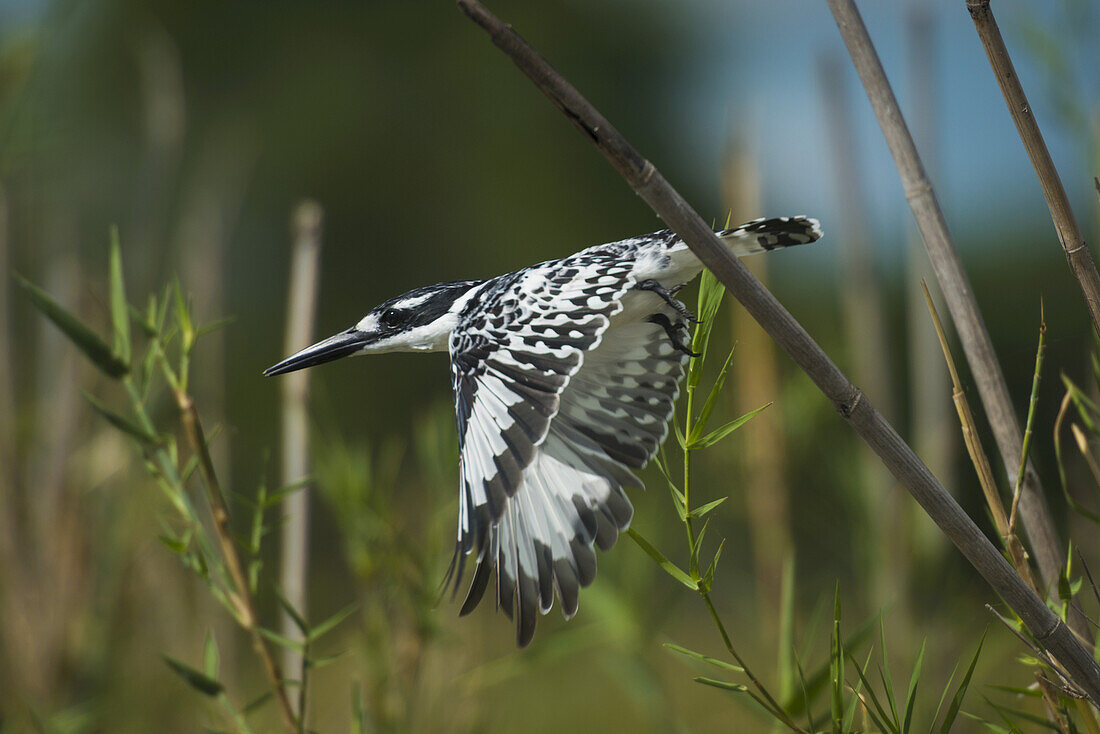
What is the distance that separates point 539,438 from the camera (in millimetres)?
417

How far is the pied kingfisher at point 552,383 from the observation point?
44 cm

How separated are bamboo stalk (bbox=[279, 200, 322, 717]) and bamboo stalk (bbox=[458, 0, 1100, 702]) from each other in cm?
37

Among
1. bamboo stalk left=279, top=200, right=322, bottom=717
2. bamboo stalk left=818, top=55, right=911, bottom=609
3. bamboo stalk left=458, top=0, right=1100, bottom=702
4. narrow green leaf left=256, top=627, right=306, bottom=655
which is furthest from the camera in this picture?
bamboo stalk left=818, top=55, right=911, bottom=609

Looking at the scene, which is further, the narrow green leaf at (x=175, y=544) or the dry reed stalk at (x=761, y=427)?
→ the dry reed stalk at (x=761, y=427)

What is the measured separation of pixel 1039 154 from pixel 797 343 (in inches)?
5.4

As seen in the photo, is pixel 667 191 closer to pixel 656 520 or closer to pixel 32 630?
pixel 656 520

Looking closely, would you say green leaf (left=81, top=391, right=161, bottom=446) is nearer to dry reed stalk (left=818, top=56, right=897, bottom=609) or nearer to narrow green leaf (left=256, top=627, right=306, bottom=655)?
narrow green leaf (left=256, top=627, right=306, bottom=655)

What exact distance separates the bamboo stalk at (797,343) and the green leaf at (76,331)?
0.90ft

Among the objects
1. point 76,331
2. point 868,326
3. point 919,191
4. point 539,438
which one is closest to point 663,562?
point 539,438

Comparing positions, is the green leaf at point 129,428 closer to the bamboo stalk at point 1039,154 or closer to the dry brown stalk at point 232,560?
the dry brown stalk at point 232,560

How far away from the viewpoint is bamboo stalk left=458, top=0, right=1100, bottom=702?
27 cm

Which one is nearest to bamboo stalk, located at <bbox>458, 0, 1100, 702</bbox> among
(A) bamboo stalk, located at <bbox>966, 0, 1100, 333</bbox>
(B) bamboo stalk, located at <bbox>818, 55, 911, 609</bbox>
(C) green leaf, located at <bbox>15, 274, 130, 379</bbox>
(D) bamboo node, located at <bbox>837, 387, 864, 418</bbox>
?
(D) bamboo node, located at <bbox>837, 387, 864, 418</bbox>

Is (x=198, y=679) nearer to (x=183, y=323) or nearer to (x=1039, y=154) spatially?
(x=183, y=323)

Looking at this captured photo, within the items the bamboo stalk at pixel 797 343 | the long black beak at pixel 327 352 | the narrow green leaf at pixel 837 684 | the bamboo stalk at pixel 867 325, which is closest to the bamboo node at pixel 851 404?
the bamboo stalk at pixel 797 343
